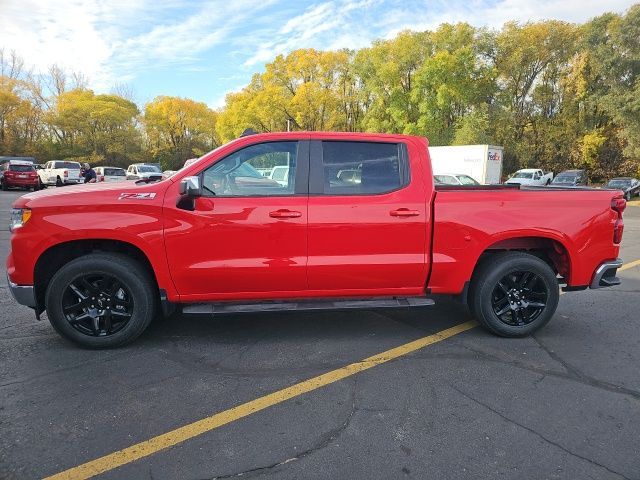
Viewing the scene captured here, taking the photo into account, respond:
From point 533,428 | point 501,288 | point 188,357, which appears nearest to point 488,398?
point 533,428

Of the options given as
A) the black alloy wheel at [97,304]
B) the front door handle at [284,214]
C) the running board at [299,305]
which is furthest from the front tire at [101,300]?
the front door handle at [284,214]

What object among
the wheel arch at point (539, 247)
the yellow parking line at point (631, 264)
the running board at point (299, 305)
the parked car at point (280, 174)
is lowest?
the yellow parking line at point (631, 264)

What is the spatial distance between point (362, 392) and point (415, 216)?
1.65 meters

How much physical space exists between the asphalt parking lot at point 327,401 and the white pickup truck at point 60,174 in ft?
82.3

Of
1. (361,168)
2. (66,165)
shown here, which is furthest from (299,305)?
(66,165)

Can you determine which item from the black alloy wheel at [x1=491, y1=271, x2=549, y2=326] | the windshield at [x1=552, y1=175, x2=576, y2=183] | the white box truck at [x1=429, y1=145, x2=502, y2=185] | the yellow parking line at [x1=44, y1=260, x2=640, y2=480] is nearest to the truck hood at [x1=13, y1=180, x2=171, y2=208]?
the yellow parking line at [x1=44, y1=260, x2=640, y2=480]

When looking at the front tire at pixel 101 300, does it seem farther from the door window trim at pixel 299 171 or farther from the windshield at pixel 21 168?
the windshield at pixel 21 168

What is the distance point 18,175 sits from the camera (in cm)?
2412

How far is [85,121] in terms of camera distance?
5516 centimetres

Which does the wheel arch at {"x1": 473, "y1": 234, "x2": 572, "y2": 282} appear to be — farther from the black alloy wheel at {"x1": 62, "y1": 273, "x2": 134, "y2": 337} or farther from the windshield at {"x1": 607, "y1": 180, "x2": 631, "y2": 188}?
the windshield at {"x1": 607, "y1": 180, "x2": 631, "y2": 188}

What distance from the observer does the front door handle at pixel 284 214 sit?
3.95 m

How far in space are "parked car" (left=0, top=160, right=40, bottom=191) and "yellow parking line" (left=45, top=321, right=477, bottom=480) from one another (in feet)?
86.5

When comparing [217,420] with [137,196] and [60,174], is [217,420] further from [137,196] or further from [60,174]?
[60,174]

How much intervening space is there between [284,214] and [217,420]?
1.76 metres
